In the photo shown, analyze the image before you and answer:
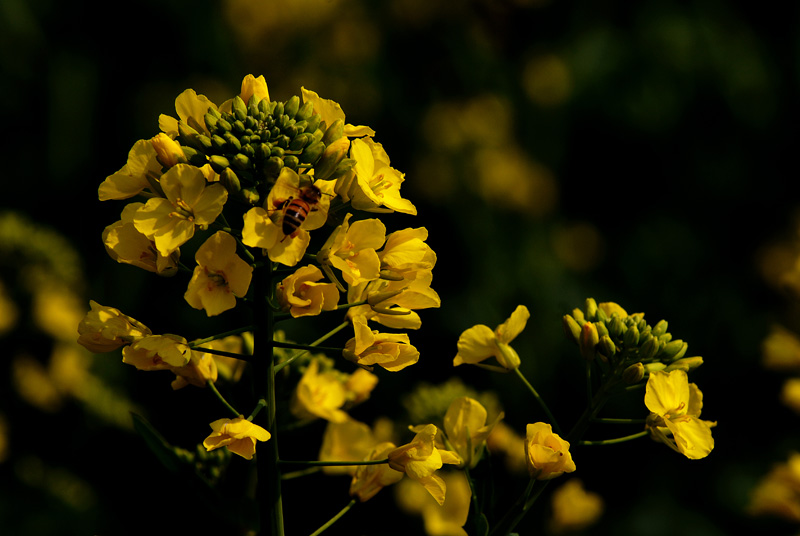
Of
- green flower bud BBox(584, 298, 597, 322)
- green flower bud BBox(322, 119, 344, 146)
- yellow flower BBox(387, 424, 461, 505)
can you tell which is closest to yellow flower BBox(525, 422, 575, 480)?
yellow flower BBox(387, 424, 461, 505)

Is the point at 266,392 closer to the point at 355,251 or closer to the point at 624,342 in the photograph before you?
the point at 355,251

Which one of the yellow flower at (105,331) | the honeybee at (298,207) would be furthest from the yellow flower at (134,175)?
the honeybee at (298,207)

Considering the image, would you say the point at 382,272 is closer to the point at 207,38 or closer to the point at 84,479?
the point at 84,479

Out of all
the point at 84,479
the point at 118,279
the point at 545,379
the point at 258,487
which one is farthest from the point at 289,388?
the point at 118,279

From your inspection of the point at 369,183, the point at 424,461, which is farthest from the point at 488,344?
the point at 369,183

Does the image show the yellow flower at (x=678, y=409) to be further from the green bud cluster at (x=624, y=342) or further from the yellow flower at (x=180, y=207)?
the yellow flower at (x=180, y=207)

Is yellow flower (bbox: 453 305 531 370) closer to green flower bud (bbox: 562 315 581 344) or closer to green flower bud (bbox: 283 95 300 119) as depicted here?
green flower bud (bbox: 562 315 581 344)
